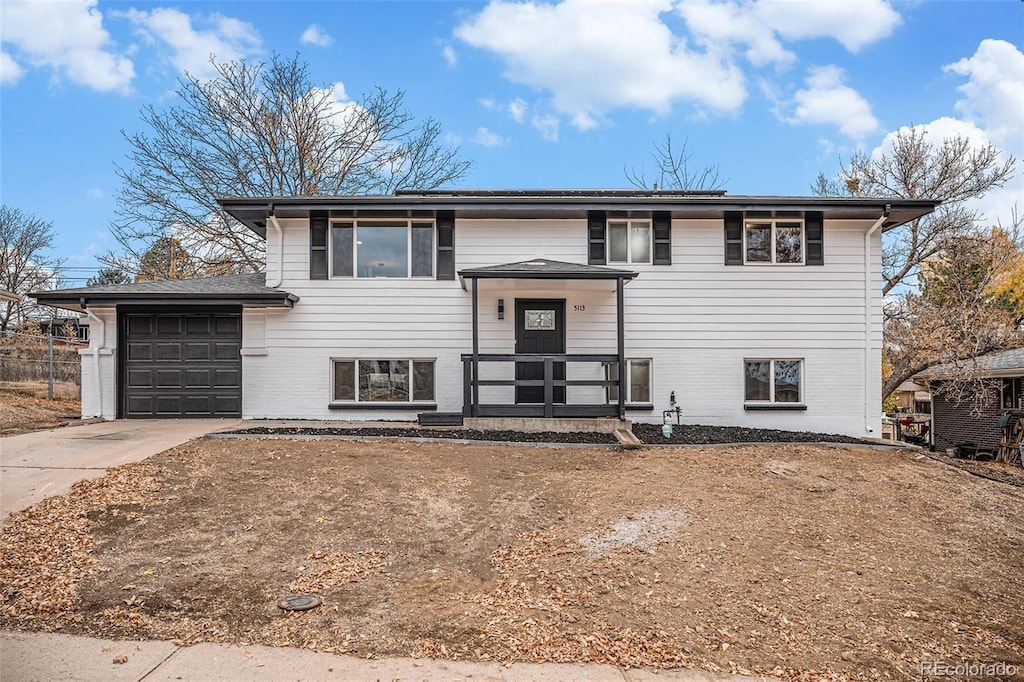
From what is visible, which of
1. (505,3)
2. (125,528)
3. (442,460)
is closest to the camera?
(125,528)

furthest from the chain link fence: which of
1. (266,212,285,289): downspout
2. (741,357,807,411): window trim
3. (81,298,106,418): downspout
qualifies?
(741,357,807,411): window trim

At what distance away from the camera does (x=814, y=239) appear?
1161 cm

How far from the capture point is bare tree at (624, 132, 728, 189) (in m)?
21.1

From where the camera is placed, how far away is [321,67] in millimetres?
19250

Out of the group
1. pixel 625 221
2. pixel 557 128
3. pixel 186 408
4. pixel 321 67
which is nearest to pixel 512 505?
pixel 625 221

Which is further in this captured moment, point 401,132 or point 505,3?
point 401,132

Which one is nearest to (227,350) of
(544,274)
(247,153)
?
(544,274)

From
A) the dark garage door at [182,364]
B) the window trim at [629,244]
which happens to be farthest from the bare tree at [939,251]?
the dark garage door at [182,364]

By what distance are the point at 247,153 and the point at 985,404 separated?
23.6 m

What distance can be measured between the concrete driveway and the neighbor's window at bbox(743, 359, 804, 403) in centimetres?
1023

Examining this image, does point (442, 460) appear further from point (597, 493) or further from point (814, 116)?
point (814, 116)

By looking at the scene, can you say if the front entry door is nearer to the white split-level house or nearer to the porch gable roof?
the white split-level house

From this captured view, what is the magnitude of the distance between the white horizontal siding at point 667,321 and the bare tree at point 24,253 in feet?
81.5

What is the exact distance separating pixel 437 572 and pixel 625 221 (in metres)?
8.91
